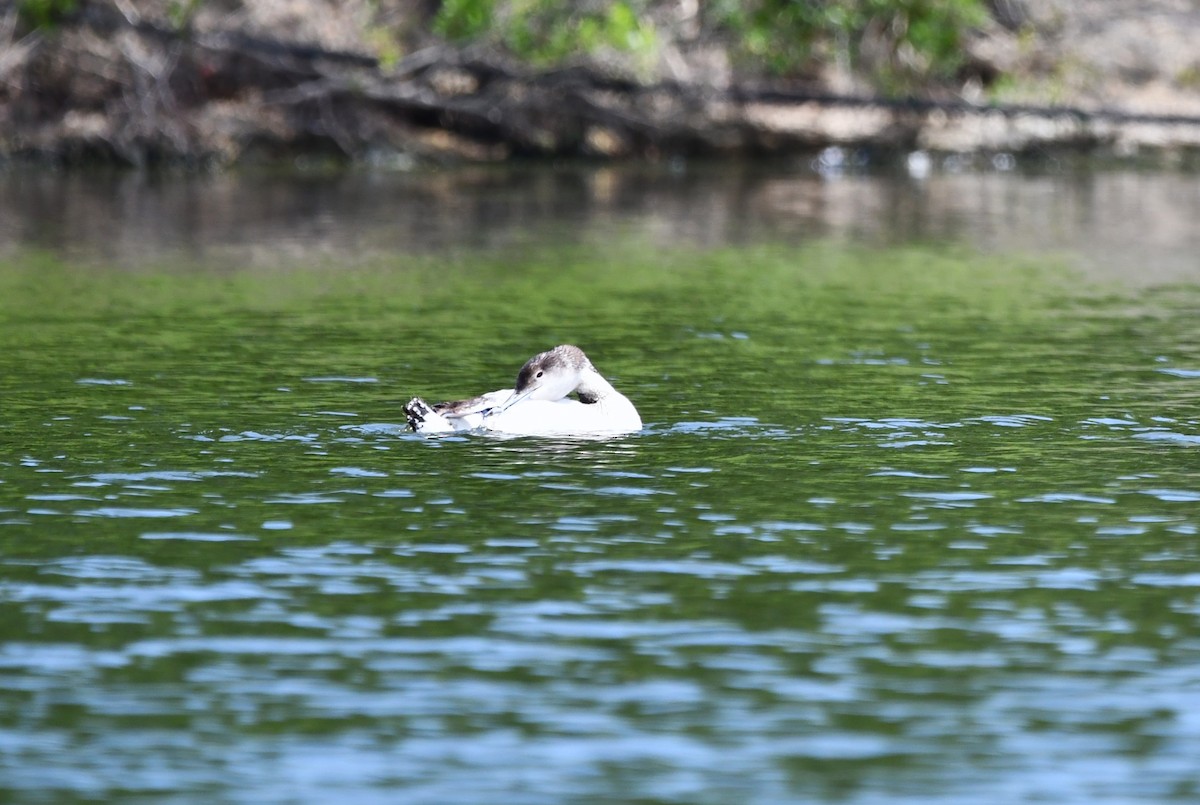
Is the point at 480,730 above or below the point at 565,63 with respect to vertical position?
below

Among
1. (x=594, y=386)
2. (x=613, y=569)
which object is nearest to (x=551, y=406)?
(x=594, y=386)

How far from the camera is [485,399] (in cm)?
1359

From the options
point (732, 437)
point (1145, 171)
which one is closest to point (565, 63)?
point (1145, 171)

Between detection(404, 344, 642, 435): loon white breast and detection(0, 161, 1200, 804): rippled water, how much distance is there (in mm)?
131

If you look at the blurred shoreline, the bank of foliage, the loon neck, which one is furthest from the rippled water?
the blurred shoreline

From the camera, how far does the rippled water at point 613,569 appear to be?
7.68 metres

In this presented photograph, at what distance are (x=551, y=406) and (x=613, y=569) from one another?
371 cm

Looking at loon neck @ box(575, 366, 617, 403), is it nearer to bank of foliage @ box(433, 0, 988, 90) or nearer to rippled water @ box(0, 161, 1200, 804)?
rippled water @ box(0, 161, 1200, 804)

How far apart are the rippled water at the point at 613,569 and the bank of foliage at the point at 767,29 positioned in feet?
61.5

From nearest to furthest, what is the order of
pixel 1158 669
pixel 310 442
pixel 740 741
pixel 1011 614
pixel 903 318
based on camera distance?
pixel 740 741
pixel 1158 669
pixel 1011 614
pixel 310 442
pixel 903 318

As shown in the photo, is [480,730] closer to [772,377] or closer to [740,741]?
[740,741]

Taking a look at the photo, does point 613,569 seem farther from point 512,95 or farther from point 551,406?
point 512,95

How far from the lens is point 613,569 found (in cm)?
1023

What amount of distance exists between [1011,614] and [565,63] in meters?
30.5
